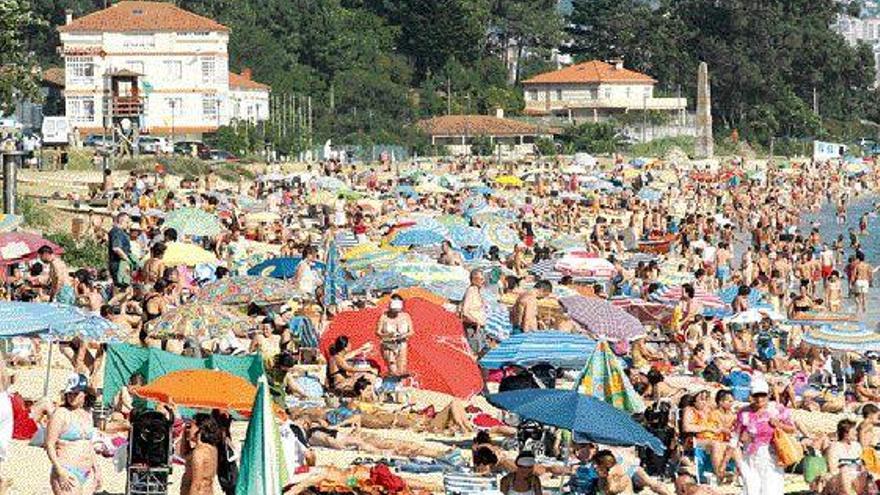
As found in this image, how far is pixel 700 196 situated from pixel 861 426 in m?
46.8

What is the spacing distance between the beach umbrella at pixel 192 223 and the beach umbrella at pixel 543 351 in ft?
33.3

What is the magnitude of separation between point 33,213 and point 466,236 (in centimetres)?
918

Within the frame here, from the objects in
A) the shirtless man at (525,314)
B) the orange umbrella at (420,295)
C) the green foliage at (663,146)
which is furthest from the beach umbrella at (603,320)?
the green foliage at (663,146)

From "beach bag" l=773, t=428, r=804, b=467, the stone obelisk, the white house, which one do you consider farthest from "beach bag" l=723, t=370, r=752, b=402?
the white house

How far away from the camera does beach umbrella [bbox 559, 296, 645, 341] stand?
17203mm

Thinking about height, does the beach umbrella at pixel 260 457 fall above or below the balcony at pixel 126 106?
below

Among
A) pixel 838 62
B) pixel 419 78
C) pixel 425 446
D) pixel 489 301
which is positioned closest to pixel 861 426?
pixel 425 446

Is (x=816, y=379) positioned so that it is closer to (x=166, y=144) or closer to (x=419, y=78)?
(x=166, y=144)

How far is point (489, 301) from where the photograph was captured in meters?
19.0

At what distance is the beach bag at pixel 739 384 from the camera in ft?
58.3

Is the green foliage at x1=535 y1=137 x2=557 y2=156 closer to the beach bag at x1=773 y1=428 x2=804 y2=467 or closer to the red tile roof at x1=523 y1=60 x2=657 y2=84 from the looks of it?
the red tile roof at x1=523 y1=60 x2=657 y2=84

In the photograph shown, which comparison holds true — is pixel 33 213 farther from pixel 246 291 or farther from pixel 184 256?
pixel 246 291

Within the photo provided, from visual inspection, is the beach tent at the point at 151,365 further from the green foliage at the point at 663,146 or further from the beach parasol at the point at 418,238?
the green foliage at the point at 663,146

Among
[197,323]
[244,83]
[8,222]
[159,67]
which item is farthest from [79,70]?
[197,323]
